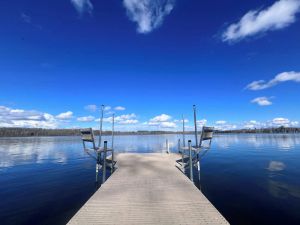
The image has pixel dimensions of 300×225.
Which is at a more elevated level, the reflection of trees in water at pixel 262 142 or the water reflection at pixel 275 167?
the reflection of trees in water at pixel 262 142

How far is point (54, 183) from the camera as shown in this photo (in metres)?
14.5

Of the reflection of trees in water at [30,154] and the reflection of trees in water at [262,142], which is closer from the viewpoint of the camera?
the reflection of trees in water at [30,154]

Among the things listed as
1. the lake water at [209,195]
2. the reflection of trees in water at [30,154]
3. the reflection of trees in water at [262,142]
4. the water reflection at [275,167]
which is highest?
the reflection of trees in water at [262,142]

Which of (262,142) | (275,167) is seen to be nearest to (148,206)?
(275,167)

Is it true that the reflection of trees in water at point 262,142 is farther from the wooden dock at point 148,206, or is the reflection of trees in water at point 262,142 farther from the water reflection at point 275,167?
the wooden dock at point 148,206

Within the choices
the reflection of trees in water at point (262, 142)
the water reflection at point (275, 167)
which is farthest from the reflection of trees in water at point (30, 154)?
the reflection of trees in water at point (262, 142)

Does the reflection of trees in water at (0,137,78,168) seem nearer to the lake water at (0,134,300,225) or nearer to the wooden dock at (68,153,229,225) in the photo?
the lake water at (0,134,300,225)

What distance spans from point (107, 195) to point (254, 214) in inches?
267

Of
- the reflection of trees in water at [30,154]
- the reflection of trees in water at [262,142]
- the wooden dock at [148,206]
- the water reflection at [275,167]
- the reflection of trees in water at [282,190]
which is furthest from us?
the reflection of trees in water at [262,142]

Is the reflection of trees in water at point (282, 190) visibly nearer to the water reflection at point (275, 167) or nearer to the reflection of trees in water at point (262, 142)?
the water reflection at point (275, 167)

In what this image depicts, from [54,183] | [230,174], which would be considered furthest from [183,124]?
[54,183]

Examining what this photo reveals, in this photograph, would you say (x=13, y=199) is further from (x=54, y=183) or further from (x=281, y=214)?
(x=281, y=214)

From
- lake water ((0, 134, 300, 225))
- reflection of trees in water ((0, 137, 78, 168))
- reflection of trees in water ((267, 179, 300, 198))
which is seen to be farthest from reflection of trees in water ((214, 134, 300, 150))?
reflection of trees in water ((0, 137, 78, 168))

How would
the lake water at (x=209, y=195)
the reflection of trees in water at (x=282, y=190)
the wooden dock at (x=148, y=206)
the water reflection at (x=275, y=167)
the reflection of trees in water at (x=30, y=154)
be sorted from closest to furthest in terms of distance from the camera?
the wooden dock at (x=148, y=206), the lake water at (x=209, y=195), the reflection of trees in water at (x=282, y=190), the water reflection at (x=275, y=167), the reflection of trees in water at (x=30, y=154)
